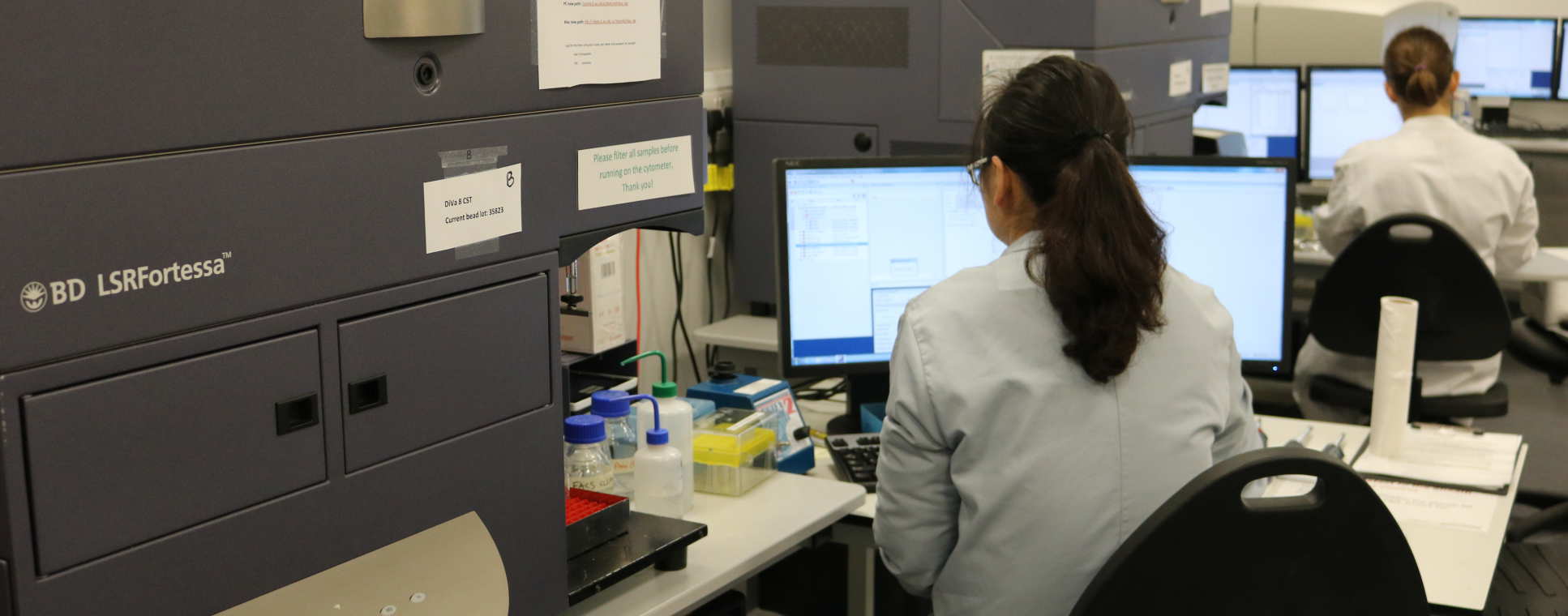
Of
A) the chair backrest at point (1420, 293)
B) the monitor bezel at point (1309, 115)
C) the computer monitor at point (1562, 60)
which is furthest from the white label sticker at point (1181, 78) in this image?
the computer monitor at point (1562, 60)

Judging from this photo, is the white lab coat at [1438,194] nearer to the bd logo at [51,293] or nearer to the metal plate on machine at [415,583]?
the metal plate on machine at [415,583]

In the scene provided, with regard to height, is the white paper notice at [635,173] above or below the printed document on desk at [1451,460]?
above

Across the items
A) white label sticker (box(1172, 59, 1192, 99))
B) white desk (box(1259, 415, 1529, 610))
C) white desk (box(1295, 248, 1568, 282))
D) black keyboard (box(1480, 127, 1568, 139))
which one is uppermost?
white label sticker (box(1172, 59, 1192, 99))

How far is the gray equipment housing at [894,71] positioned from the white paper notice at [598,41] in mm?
925

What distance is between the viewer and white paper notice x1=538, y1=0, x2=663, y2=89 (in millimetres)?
1230

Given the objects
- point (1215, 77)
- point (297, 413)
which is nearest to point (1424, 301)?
point (1215, 77)

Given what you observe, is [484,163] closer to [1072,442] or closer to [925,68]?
[1072,442]

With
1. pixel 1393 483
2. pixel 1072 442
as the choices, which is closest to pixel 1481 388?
pixel 1393 483

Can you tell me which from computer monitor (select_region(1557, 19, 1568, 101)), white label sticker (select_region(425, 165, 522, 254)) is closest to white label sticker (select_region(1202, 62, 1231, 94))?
white label sticker (select_region(425, 165, 522, 254))

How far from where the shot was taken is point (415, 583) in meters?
1.12

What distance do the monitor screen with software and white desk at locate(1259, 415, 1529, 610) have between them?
381mm

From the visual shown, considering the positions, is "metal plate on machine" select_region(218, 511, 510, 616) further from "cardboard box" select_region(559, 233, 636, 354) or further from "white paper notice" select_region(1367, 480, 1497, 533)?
"white paper notice" select_region(1367, 480, 1497, 533)

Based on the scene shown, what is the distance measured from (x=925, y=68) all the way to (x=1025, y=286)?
1160mm

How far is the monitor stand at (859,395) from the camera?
2150mm
